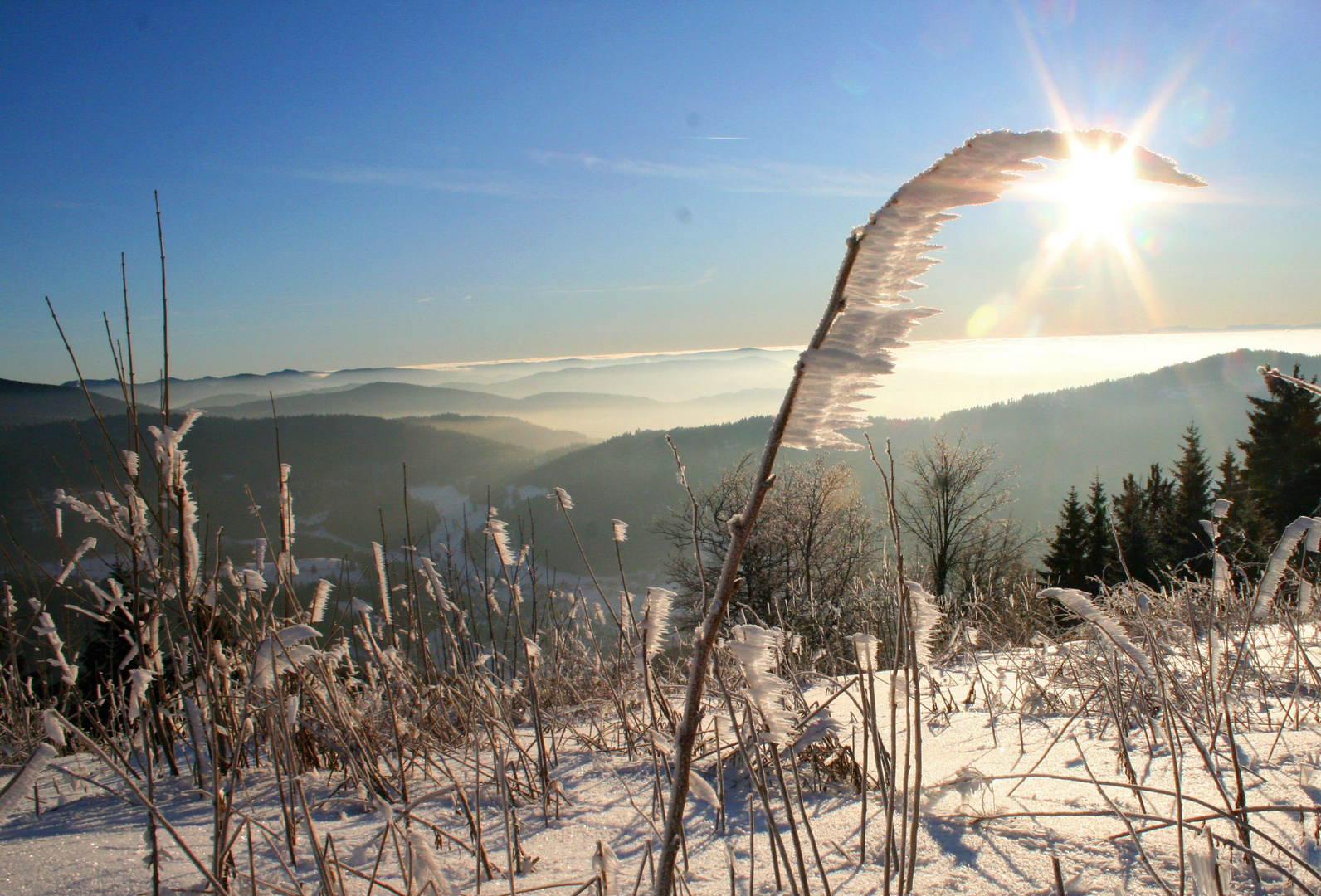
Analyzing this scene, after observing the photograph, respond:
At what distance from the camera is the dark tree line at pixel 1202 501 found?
22.4m

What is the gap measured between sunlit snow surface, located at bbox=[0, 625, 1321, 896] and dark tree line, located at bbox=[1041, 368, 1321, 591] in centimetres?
2059

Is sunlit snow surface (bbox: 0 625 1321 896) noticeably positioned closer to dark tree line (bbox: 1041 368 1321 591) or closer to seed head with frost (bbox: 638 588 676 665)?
seed head with frost (bbox: 638 588 676 665)

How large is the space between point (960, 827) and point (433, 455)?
5605 centimetres

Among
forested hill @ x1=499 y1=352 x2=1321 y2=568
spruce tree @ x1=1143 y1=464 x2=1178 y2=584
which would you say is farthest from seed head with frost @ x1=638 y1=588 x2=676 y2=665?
forested hill @ x1=499 y1=352 x2=1321 y2=568

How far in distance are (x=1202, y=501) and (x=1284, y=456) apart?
4307 millimetres

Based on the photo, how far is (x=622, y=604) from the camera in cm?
255

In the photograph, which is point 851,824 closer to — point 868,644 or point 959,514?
point 868,644

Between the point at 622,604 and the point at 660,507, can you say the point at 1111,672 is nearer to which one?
the point at 622,604

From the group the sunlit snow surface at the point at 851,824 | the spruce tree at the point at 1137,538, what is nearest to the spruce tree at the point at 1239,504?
the spruce tree at the point at 1137,538

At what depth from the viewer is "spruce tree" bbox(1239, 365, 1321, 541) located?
22578mm

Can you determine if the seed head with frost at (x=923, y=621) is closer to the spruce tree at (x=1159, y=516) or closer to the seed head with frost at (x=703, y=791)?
the seed head with frost at (x=703, y=791)

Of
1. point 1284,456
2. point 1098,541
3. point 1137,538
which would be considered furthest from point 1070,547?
point 1284,456

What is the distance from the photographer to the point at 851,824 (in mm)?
1619

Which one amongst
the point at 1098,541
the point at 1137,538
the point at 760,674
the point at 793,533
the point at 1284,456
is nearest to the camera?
the point at 760,674
